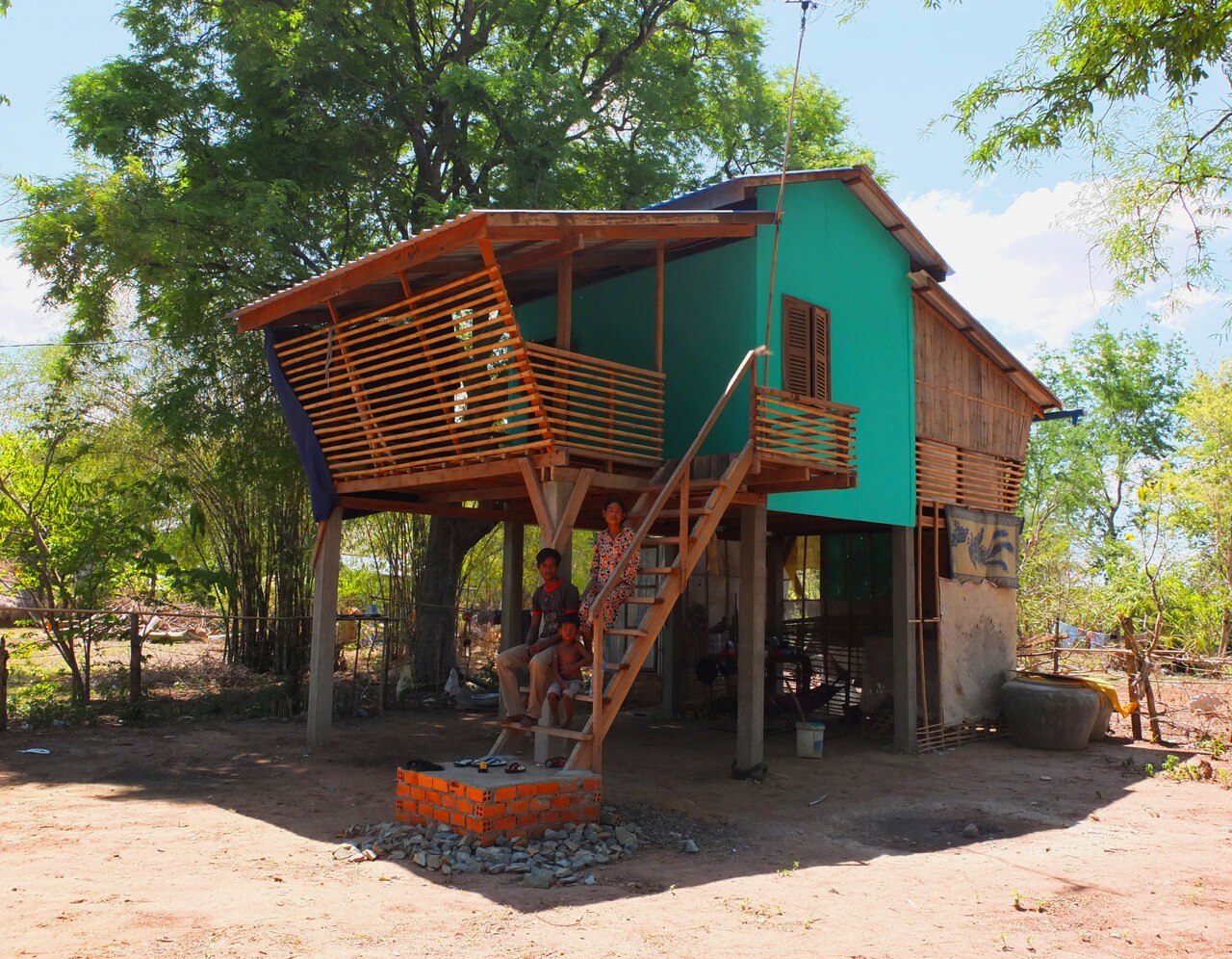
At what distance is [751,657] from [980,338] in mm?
6815

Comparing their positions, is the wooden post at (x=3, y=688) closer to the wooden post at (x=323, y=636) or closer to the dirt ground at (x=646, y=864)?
the dirt ground at (x=646, y=864)

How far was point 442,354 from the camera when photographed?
930 cm

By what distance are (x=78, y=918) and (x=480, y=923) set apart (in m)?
1.98

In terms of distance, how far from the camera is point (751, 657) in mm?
9914

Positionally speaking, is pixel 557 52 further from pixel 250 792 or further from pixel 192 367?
pixel 250 792

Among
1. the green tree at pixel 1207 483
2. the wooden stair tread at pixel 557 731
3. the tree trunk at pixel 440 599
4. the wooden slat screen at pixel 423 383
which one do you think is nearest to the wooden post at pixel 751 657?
the wooden slat screen at pixel 423 383

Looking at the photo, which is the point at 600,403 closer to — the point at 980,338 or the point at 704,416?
the point at 704,416

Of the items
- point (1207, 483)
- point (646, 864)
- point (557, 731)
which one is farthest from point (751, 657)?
point (1207, 483)

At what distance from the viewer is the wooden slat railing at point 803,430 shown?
9.32 metres

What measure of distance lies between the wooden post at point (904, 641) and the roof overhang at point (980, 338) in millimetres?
A: 3041

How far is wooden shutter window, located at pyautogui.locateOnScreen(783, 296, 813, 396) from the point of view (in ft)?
34.9

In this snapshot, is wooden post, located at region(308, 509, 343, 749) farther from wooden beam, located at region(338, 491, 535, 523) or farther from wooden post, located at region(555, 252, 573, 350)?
wooden post, located at region(555, 252, 573, 350)

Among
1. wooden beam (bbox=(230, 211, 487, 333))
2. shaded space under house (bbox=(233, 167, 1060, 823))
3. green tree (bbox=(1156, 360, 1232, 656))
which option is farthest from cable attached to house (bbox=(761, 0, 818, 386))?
green tree (bbox=(1156, 360, 1232, 656))

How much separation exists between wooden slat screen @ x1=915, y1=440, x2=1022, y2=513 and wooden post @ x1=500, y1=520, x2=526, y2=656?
510 cm
